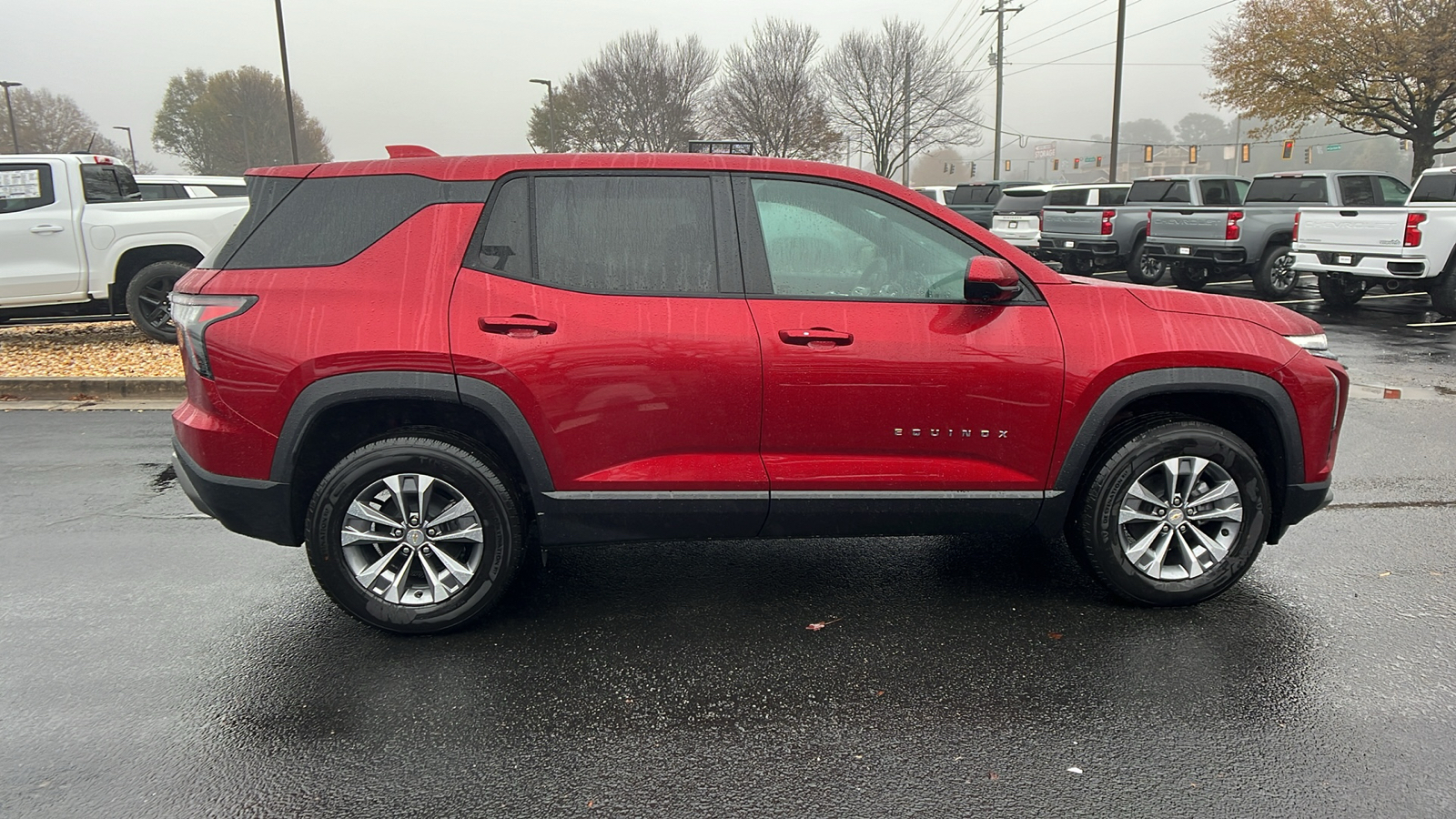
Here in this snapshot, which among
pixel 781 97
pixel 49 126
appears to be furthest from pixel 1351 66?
pixel 49 126

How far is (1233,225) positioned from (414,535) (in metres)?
14.3

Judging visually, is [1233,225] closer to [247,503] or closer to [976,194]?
[976,194]

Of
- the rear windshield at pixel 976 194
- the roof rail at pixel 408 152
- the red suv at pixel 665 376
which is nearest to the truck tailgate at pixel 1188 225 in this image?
the rear windshield at pixel 976 194

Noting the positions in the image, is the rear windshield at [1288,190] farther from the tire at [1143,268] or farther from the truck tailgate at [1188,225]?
the tire at [1143,268]

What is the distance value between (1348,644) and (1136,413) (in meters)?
1.09

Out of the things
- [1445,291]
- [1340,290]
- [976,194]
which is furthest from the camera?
[976,194]

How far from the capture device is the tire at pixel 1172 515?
3479mm

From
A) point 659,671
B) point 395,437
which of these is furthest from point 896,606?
point 395,437

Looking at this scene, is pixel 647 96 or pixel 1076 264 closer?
pixel 1076 264

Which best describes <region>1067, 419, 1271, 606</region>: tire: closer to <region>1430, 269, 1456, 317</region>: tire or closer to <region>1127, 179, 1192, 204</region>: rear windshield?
<region>1430, 269, 1456, 317</region>: tire

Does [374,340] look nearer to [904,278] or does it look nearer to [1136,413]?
[904,278]

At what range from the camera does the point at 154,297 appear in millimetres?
9773

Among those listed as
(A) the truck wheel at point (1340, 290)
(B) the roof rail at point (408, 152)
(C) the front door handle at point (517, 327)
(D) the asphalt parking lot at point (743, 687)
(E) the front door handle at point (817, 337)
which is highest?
(B) the roof rail at point (408, 152)

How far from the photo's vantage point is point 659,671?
319 centimetres
